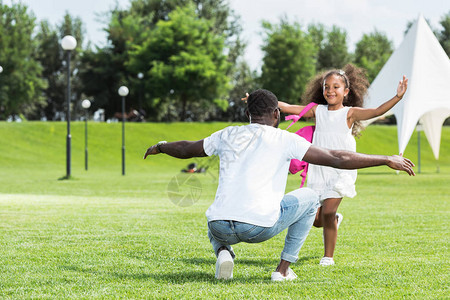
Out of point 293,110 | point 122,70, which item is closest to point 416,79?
point 293,110

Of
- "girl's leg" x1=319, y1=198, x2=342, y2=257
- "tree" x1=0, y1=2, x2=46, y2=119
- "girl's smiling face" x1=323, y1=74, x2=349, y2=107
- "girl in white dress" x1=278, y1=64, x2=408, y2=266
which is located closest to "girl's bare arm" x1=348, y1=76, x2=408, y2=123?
"girl in white dress" x1=278, y1=64, x2=408, y2=266

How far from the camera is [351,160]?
3717 mm

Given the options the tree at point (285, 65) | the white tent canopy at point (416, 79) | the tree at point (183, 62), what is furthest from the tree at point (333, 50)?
the white tent canopy at point (416, 79)

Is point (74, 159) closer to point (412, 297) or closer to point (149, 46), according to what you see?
point (149, 46)

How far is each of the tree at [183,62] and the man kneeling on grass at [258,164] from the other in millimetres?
47769

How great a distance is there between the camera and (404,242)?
6.37m

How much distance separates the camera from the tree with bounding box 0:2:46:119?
5388cm

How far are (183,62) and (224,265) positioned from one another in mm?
49487

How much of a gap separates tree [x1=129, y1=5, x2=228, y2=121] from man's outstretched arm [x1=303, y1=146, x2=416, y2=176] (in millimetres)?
48055

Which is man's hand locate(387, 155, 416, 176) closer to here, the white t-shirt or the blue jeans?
the white t-shirt

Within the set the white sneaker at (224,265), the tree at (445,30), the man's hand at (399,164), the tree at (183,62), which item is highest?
the tree at (445,30)

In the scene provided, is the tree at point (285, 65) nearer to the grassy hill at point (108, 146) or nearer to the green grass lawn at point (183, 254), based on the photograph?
the grassy hill at point (108, 146)

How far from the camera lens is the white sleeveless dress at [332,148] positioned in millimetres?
5141

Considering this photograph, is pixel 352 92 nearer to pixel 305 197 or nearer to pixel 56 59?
Answer: pixel 305 197
